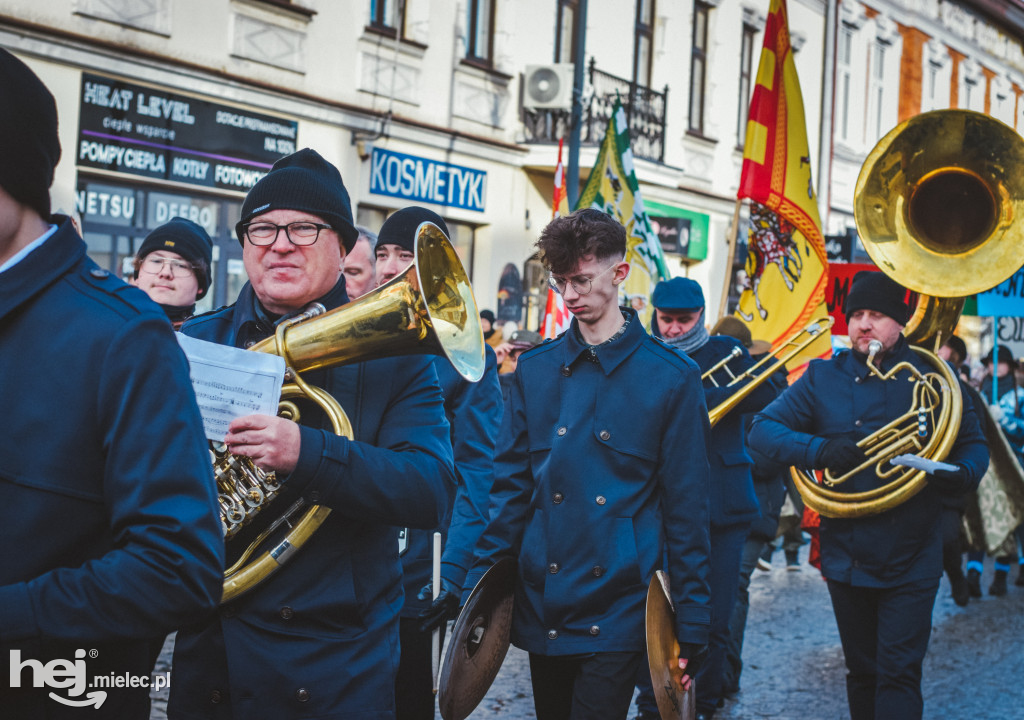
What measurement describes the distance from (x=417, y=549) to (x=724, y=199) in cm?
1932

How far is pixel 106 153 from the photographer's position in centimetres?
1190

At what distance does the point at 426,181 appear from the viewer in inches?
627

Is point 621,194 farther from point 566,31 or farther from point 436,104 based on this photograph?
point 566,31

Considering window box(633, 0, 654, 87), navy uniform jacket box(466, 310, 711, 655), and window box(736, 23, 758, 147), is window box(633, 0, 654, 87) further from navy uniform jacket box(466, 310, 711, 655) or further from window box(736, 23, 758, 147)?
navy uniform jacket box(466, 310, 711, 655)

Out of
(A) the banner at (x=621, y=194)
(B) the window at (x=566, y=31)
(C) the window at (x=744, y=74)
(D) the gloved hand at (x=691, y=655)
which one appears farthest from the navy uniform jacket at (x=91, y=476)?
(C) the window at (x=744, y=74)

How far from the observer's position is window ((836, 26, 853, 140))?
85.7ft

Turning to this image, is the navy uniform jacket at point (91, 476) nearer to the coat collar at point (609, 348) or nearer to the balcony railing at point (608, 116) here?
the coat collar at point (609, 348)

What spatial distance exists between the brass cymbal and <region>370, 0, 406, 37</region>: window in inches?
392

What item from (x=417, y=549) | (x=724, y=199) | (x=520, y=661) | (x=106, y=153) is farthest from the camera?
(x=724, y=199)

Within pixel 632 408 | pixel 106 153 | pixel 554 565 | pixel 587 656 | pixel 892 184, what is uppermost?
pixel 106 153

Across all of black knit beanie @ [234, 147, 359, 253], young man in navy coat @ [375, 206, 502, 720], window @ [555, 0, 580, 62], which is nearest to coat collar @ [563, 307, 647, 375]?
young man in navy coat @ [375, 206, 502, 720]

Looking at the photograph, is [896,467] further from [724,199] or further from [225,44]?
[724,199]

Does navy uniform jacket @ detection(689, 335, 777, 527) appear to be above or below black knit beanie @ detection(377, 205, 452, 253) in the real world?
below

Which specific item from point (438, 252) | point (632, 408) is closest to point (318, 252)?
point (438, 252)
